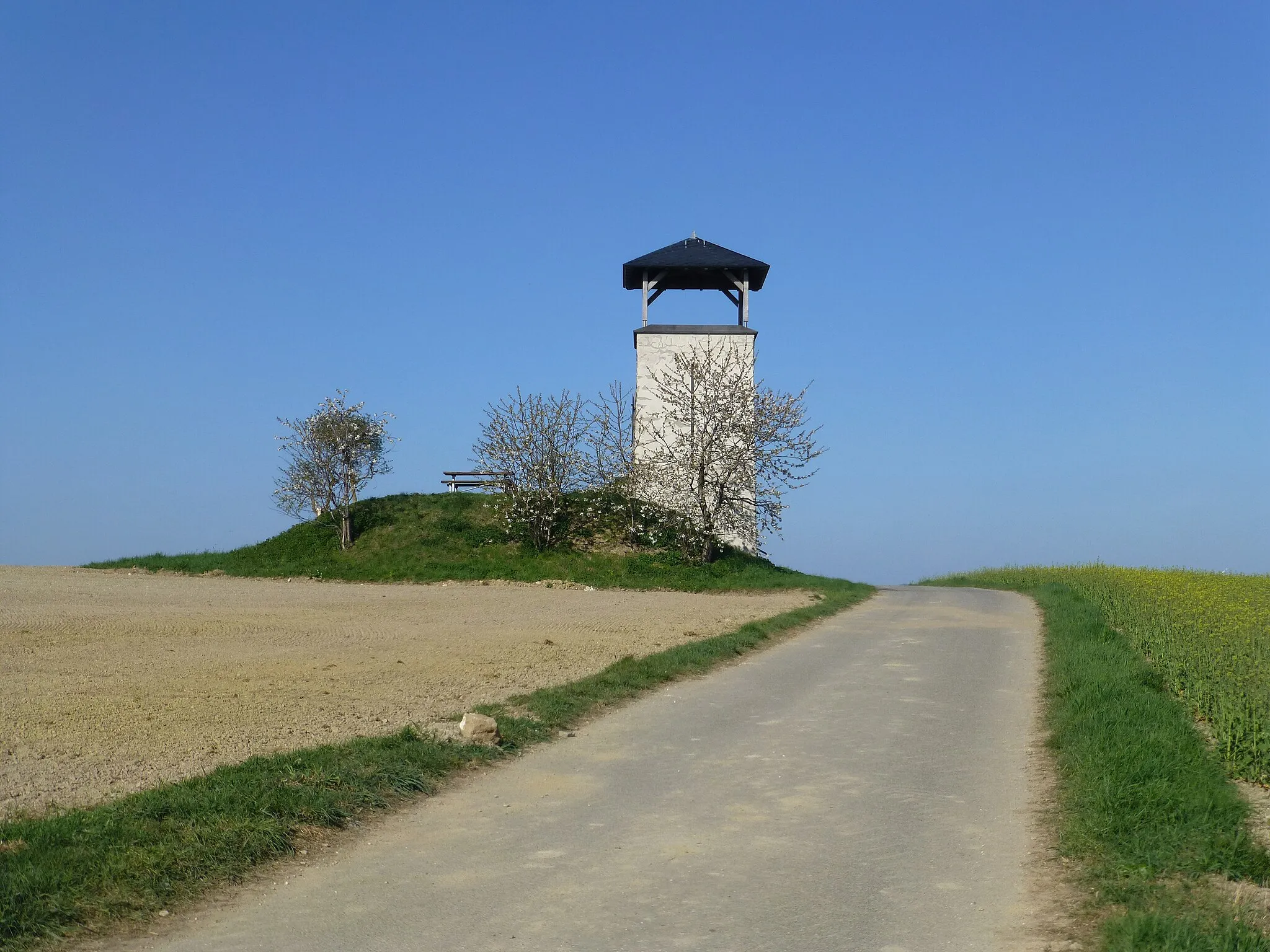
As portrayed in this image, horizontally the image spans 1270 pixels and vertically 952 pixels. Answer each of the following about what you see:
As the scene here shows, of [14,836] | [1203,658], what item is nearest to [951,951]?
[14,836]

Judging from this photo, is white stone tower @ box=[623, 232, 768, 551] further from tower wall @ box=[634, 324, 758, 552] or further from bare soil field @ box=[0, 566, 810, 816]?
bare soil field @ box=[0, 566, 810, 816]

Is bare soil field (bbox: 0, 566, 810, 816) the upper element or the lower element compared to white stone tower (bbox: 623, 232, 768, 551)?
lower

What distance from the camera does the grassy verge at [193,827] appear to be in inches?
208

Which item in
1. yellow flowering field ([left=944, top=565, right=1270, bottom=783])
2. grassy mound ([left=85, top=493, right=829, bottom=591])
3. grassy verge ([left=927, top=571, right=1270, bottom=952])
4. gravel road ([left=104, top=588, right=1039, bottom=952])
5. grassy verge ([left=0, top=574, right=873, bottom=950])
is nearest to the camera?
grassy verge ([left=927, top=571, right=1270, bottom=952])

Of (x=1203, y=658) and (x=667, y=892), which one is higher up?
(x=1203, y=658)

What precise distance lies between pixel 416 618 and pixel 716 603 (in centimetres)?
788

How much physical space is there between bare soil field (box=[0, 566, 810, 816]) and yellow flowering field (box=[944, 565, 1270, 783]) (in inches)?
263

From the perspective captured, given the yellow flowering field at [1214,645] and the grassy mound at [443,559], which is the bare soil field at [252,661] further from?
the yellow flowering field at [1214,645]

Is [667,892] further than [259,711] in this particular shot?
No

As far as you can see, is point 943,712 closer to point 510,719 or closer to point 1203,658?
point 1203,658

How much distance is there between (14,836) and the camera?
605 centimetres

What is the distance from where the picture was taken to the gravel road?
505cm

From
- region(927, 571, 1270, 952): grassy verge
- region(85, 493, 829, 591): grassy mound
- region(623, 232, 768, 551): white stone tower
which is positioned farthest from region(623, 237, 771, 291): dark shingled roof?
region(927, 571, 1270, 952): grassy verge

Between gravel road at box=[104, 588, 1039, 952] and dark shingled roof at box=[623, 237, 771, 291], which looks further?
dark shingled roof at box=[623, 237, 771, 291]
